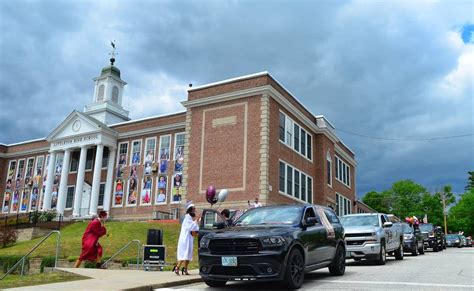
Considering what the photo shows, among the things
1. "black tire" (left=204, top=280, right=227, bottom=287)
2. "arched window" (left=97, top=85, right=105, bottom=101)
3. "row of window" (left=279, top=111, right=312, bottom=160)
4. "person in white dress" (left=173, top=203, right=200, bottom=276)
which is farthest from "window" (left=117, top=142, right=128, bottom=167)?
"black tire" (left=204, top=280, right=227, bottom=287)

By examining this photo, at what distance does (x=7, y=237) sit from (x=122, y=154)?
41.5ft

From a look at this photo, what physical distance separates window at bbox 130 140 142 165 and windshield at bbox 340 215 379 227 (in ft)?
82.2

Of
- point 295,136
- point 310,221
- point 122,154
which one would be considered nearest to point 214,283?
point 310,221

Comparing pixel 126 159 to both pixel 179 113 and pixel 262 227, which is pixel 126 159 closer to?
pixel 179 113

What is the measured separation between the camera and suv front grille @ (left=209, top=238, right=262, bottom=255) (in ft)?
28.2

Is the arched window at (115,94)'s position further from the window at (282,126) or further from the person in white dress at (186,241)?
the person in white dress at (186,241)

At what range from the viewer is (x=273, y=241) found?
860cm

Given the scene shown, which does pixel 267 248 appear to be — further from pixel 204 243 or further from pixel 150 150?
pixel 150 150

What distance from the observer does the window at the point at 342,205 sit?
41.9 metres

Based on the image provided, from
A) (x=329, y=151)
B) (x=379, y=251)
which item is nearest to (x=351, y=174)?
(x=329, y=151)

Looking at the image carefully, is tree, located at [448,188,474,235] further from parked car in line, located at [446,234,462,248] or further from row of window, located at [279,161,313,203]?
row of window, located at [279,161,313,203]

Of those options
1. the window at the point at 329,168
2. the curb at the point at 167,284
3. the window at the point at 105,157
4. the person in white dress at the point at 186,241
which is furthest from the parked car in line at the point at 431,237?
the window at the point at 105,157

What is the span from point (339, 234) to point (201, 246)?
164 inches

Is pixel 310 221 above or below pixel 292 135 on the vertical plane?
below
